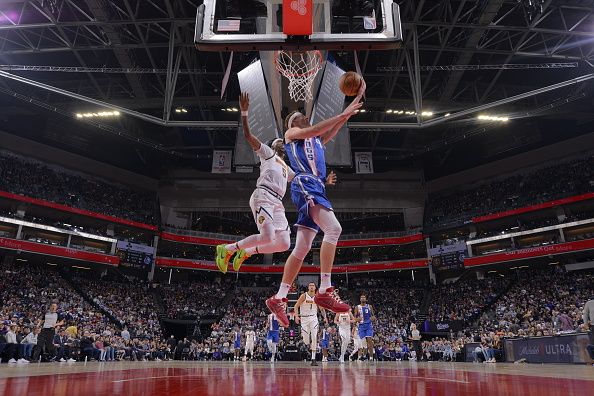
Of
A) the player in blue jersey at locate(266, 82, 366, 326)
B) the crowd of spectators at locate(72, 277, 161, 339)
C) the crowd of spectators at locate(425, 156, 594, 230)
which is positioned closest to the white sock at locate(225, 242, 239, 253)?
the player in blue jersey at locate(266, 82, 366, 326)

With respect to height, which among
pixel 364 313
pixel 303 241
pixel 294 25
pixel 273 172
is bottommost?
pixel 364 313

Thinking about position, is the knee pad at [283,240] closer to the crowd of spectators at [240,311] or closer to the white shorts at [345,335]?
the white shorts at [345,335]

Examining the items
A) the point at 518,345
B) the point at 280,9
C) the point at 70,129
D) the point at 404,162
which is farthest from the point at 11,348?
the point at 404,162

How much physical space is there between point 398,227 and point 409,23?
28.3m

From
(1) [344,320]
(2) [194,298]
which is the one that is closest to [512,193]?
(1) [344,320]

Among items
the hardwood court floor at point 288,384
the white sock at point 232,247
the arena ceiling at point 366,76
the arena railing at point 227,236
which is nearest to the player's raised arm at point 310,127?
the white sock at point 232,247

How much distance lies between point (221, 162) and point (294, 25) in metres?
23.0

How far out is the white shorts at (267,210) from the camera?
15.8ft

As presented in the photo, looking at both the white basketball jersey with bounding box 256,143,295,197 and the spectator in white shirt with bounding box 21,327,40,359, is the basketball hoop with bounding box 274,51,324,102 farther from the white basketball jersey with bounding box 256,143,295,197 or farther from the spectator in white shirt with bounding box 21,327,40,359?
the spectator in white shirt with bounding box 21,327,40,359

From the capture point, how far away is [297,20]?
506 centimetres

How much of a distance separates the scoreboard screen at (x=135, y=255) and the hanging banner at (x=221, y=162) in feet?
Result: 37.9

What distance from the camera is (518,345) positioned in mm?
14992

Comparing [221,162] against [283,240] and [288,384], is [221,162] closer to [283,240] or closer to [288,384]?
[283,240]

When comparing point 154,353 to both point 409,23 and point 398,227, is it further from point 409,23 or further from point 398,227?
point 398,227
